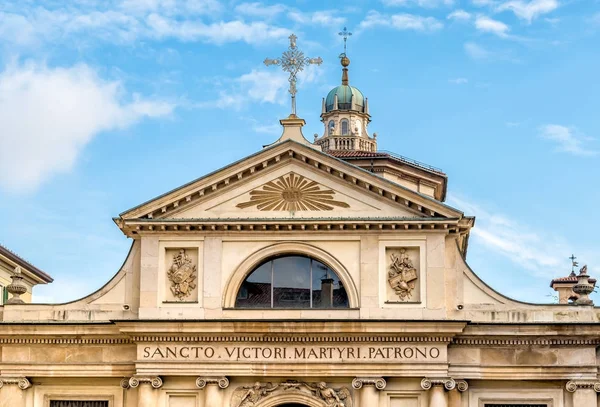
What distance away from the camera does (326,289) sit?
44812 mm

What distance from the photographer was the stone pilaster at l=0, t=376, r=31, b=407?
147ft

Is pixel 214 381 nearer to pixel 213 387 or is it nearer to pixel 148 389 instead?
pixel 213 387

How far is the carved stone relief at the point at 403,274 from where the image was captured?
44188mm

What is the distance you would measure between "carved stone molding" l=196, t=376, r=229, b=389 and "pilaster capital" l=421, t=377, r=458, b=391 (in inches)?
218

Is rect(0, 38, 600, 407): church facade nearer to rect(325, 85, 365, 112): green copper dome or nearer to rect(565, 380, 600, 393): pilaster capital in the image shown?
rect(565, 380, 600, 393): pilaster capital

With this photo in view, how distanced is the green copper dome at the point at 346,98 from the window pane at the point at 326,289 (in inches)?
1212

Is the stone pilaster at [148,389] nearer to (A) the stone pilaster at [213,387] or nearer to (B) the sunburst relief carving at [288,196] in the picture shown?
(A) the stone pilaster at [213,387]

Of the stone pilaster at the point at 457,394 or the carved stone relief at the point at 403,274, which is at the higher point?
the carved stone relief at the point at 403,274

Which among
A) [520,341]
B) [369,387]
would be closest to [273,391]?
[369,387]

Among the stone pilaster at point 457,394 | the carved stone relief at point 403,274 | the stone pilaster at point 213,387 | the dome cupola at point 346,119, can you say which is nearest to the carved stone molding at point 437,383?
the stone pilaster at point 457,394

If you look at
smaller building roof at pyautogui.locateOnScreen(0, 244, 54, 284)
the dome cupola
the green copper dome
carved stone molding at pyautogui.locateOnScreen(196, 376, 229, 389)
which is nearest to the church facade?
carved stone molding at pyautogui.locateOnScreen(196, 376, 229, 389)

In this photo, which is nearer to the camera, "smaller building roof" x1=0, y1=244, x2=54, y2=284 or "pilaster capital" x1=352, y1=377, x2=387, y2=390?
"pilaster capital" x1=352, y1=377, x2=387, y2=390

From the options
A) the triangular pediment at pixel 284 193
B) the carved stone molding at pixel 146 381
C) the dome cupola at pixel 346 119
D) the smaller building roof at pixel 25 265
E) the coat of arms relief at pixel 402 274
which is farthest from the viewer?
the dome cupola at pixel 346 119

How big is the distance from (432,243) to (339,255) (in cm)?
270
